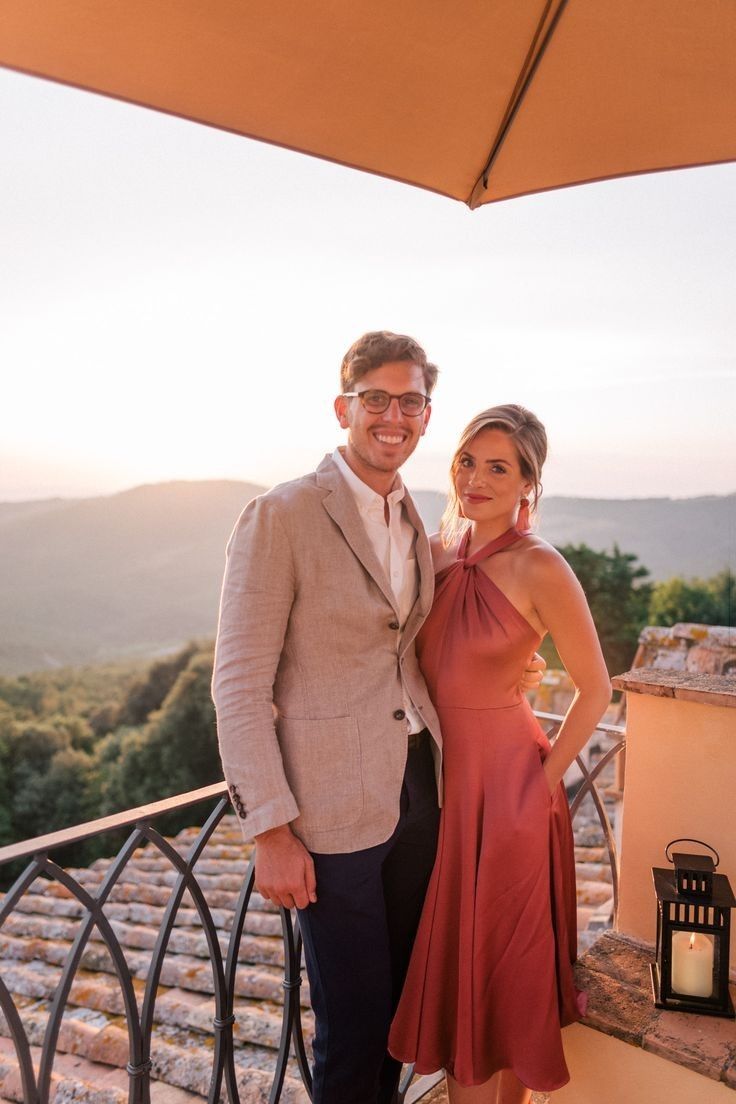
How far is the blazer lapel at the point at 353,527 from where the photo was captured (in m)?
1.75

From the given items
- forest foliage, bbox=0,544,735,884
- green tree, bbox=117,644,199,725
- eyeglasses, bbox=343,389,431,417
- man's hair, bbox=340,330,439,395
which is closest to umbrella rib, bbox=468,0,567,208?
man's hair, bbox=340,330,439,395

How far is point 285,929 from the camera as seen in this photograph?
6.77ft

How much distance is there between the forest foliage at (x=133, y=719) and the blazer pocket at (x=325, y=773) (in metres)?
19.4

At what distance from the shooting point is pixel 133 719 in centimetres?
3086

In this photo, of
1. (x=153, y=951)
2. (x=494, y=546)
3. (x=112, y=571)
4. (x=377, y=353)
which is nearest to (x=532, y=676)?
(x=494, y=546)

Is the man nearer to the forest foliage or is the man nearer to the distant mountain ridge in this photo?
the forest foliage

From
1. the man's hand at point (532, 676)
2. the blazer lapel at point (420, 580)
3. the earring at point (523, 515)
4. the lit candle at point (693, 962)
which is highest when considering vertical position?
the earring at point (523, 515)

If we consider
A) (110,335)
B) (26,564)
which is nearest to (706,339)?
(110,335)

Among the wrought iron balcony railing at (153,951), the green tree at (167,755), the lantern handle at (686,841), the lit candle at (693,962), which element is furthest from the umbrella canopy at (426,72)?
the green tree at (167,755)

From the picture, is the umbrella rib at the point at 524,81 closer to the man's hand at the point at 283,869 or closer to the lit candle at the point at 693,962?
the man's hand at the point at 283,869

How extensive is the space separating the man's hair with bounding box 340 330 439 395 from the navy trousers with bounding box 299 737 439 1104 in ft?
3.10

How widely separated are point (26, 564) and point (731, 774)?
35459 mm

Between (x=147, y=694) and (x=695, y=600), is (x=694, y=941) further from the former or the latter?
(x=147, y=694)

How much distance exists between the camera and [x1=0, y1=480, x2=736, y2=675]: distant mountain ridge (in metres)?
33.1
